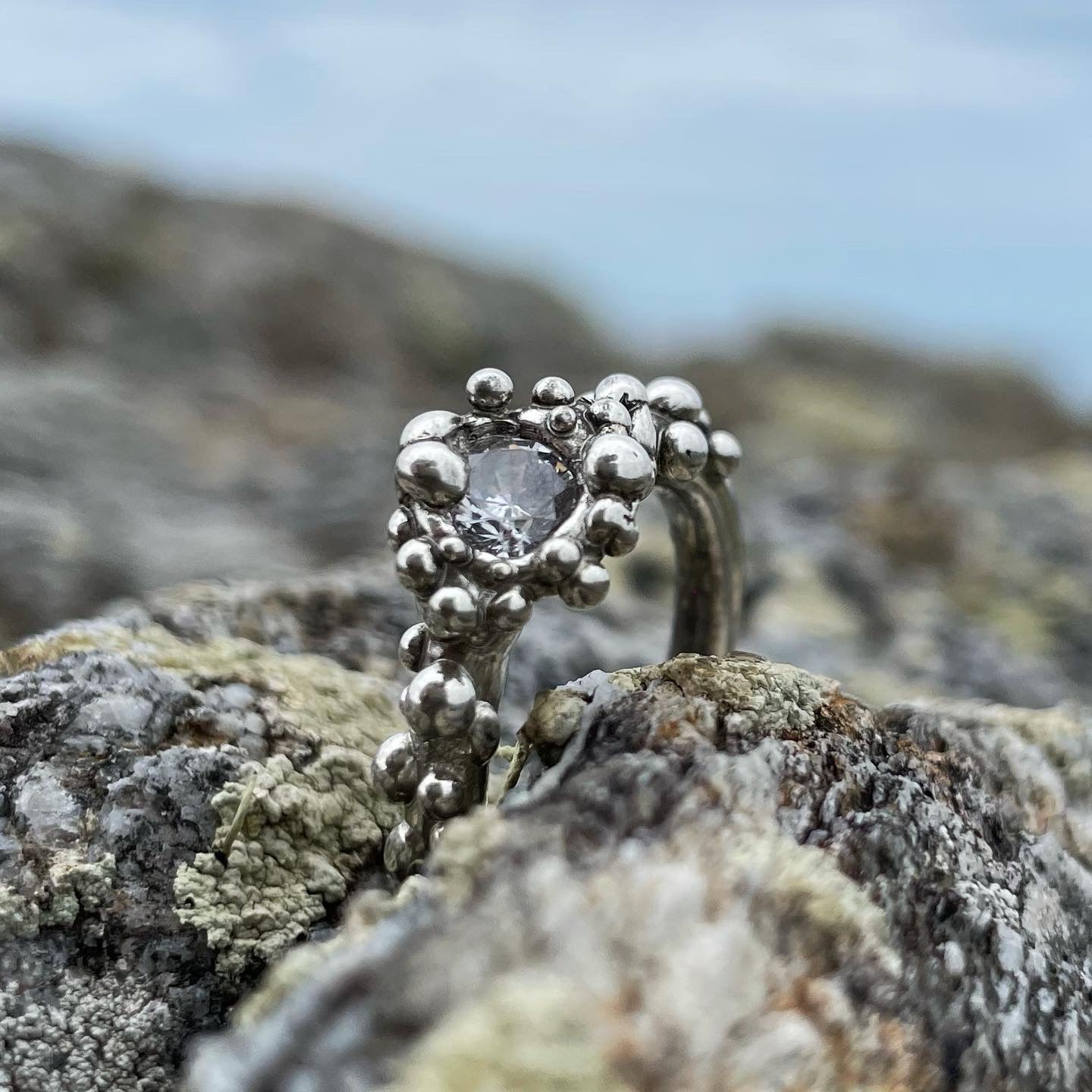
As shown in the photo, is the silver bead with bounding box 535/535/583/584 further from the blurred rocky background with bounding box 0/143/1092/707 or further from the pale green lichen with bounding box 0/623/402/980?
the blurred rocky background with bounding box 0/143/1092/707

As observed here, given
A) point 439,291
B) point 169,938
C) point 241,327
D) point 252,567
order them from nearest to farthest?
point 169,938 < point 252,567 < point 241,327 < point 439,291

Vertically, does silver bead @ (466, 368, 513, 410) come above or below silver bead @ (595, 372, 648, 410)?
below

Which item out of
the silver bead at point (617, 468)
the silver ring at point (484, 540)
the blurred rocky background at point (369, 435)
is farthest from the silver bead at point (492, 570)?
the blurred rocky background at point (369, 435)

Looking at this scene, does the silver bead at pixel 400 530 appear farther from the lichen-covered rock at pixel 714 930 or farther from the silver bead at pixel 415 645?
the lichen-covered rock at pixel 714 930

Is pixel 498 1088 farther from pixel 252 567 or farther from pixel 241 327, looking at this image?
pixel 241 327

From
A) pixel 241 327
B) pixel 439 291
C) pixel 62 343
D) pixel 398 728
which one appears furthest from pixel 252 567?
pixel 439 291

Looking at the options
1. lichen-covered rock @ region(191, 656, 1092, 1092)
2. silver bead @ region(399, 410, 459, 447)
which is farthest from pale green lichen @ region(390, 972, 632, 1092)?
silver bead @ region(399, 410, 459, 447)
